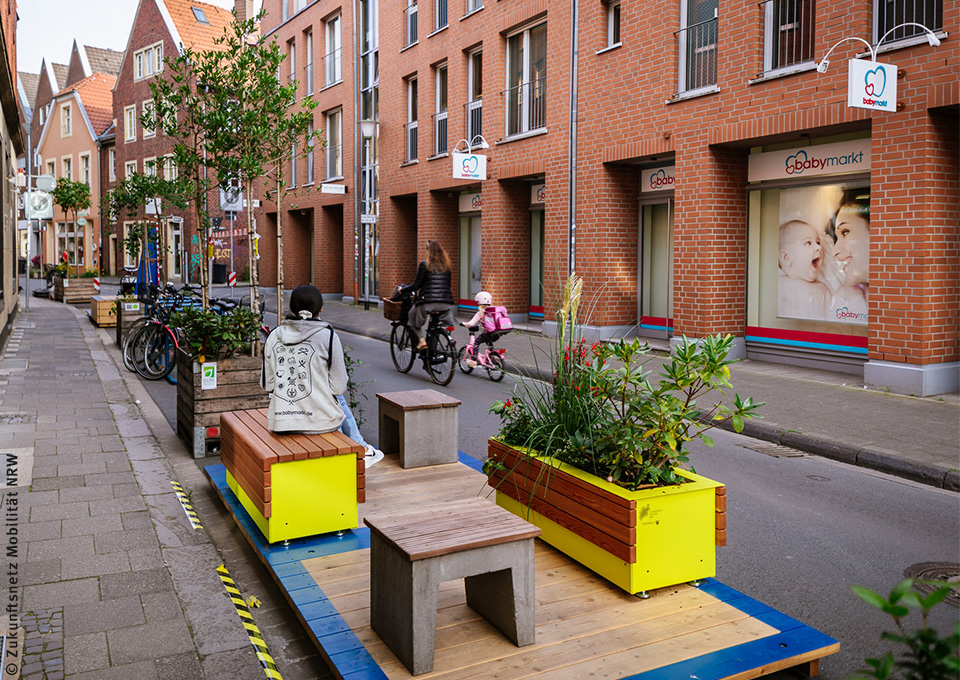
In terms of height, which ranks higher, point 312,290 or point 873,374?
point 312,290

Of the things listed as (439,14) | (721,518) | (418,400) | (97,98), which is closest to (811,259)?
(418,400)

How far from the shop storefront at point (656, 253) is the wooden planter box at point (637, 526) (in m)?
10.9

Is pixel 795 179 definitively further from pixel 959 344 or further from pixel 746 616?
pixel 746 616

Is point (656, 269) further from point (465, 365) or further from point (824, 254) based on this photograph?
point (465, 365)

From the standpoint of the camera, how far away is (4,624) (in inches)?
155

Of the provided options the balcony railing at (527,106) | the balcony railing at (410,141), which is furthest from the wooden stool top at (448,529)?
the balcony railing at (410,141)

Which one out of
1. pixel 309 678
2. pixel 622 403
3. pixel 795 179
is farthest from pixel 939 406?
pixel 309 678

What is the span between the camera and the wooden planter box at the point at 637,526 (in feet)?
13.1

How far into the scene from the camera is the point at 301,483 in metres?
4.86

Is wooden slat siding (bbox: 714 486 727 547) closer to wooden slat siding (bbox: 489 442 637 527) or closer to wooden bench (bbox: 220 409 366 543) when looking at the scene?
wooden slat siding (bbox: 489 442 637 527)

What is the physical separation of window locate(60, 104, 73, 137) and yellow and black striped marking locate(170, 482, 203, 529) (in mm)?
56721

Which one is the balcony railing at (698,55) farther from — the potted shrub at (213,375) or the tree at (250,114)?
the potted shrub at (213,375)

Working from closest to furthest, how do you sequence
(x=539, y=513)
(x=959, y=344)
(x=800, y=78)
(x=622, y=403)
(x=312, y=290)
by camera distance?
(x=622, y=403) → (x=539, y=513) → (x=312, y=290) → (x=959, y=344) → (x=800, y=78)

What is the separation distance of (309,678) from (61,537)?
230cm
